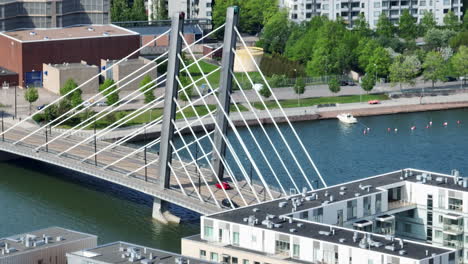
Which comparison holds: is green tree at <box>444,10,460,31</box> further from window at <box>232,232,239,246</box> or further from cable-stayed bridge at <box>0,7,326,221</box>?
window at <box>232,232,239,246</box>

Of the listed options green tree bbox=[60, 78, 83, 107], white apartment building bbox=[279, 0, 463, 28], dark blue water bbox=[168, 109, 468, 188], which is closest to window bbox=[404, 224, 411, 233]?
dark blue water bbox=[168, 109, 468, 188]

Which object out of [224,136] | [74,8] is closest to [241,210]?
[224,136]

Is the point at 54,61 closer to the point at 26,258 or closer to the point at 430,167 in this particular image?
the point at 430,167

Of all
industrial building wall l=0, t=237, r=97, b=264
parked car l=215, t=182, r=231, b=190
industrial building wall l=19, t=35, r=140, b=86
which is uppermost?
industrial building wall l=19, t=35, r=140, b=86

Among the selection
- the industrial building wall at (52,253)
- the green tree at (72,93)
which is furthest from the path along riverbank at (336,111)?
the industrial building wall at (52,253)

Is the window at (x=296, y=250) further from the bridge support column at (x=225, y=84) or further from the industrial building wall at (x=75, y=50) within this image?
the industrial building wall at (x=75, y=50)

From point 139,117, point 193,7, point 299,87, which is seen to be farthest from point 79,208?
point 193,7

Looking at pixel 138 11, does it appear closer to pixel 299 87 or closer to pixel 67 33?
pixel 67 33
